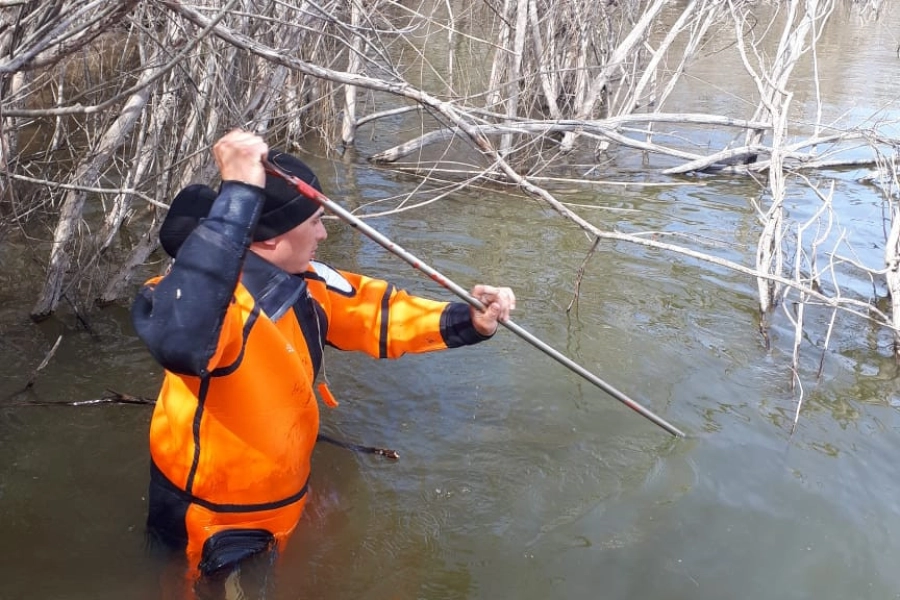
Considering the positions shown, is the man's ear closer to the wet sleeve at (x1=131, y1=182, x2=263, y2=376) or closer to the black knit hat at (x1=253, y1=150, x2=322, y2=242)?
the black knit hat at (x1=253, y1=150, x2=322, y2=242)

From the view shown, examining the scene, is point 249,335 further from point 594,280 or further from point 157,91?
point 594,280

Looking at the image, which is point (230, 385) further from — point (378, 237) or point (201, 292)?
point (378, 237)

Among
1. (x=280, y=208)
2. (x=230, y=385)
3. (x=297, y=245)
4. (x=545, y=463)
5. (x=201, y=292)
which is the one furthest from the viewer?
(x=545, y=463)

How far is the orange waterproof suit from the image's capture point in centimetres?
250

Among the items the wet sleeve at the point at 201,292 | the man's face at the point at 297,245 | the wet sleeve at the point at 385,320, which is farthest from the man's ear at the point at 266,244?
the wet sleeve at the point at 385,320

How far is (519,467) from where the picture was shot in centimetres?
452

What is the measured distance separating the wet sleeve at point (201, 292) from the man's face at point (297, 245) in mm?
423

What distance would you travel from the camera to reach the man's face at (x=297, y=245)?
301cm

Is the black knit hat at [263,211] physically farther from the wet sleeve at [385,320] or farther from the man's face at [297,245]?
the wet sleeve at [385,320]

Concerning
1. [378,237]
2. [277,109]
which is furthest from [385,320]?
[277,109]

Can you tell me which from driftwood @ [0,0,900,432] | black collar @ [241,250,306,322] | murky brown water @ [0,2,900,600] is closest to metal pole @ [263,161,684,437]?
black collar @ [241,250,306,322]

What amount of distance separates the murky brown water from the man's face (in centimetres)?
130

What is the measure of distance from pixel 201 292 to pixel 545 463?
2.58m

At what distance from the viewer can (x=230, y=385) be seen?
2.84 metres
